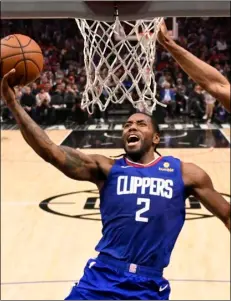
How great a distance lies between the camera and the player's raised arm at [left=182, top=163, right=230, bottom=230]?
2615mm

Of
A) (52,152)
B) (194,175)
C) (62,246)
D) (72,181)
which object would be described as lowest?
(62,246)

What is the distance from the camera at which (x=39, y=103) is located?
11227 millimetres

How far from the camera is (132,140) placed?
8.99ft

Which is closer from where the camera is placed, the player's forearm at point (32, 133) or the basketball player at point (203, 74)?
the basketball player at point (203, 74)

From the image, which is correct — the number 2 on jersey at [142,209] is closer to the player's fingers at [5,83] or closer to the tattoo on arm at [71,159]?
the tattoo on arm at [71,159]

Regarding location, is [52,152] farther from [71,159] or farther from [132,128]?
[132,128]

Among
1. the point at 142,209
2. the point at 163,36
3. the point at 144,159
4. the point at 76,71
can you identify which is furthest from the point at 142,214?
the point at 76,71

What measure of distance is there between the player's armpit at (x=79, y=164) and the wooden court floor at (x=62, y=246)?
2.38 metres

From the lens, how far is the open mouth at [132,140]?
272cm

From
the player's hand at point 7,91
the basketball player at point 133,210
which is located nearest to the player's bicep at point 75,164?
the basketball player at point 133,210

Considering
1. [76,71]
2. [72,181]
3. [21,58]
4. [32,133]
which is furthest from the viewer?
[76,71]

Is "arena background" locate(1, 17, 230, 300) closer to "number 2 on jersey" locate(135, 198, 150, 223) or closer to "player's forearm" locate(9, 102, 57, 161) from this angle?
"number 2 on jersey" locate(135, 198, 150, 223)

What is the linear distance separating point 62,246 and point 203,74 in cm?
394

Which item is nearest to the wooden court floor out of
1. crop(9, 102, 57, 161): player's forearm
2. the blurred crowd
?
the blurred crowd
